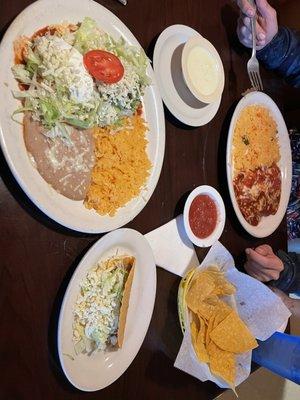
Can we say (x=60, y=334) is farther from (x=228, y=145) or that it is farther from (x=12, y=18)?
(x=228, y=145)

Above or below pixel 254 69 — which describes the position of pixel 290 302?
below

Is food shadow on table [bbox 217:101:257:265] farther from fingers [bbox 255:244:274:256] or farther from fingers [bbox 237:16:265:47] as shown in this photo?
fingers [bbox 237:16:265:47]

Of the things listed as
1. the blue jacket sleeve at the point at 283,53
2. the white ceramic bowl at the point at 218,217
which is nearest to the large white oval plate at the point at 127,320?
the white ceramic bowl at the point at 218,217

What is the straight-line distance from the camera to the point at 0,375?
1142mm

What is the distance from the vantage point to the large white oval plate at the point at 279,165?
1958mm

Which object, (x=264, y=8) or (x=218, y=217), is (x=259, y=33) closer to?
(x=264, y=8)

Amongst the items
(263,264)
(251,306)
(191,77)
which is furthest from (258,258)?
(191,77)

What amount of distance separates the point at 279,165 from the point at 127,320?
142 centimetres

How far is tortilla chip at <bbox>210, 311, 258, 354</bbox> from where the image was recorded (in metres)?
1.74

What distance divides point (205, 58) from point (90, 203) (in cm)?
89

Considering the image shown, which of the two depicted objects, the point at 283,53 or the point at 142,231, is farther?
the point at 283,53

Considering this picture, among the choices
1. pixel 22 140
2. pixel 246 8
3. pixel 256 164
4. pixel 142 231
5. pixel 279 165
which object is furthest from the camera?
pixel 279 165

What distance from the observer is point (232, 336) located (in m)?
1.75

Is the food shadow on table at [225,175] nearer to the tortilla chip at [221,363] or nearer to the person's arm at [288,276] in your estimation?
Answer: the person's arm at [288,276]
